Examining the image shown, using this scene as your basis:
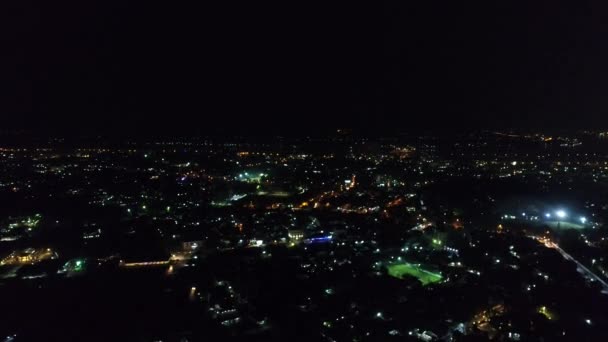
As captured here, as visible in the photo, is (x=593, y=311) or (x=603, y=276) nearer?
(x=593, y=311)

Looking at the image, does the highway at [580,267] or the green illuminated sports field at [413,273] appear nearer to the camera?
the highway at [580,267]

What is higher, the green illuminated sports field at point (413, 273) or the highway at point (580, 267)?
the highway at point (580, 267)

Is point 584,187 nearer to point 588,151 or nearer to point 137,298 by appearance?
point 588,151

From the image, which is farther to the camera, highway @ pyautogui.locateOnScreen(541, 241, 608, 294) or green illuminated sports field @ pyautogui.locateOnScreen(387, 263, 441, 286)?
green illuminated sports field @ pyautogui.locateOnScreen(387, 263, 441, 286)

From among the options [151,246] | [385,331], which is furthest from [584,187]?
[151,246]

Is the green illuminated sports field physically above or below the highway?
below

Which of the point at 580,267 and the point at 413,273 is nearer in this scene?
the point at 413,273

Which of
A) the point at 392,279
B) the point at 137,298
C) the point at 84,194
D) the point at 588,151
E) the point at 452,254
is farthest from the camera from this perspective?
the point at 588,151

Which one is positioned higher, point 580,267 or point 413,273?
point 580,267
